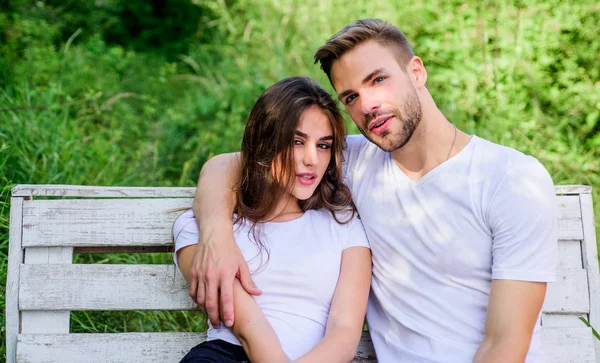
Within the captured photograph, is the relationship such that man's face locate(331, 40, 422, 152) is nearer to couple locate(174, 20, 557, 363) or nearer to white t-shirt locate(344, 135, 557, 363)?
couple locate(174, 20, 557, 363)

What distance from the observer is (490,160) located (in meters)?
2.20

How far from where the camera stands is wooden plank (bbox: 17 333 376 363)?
2.46 m

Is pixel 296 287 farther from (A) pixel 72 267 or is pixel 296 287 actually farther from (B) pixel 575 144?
(B) pixel 575 144

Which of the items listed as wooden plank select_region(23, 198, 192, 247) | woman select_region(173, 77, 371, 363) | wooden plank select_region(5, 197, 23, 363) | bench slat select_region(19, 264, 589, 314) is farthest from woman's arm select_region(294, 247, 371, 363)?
wooden plank select_region(5, 197, 23, 363)

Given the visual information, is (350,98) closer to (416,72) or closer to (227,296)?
(416,72)

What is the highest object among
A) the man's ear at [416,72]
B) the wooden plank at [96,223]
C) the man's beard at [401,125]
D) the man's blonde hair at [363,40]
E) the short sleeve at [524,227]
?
the man's blonde hair at [363,40]

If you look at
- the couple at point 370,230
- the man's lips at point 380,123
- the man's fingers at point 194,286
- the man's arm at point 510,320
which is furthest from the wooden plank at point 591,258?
the man's fingers at point 194,286

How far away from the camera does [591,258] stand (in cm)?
250

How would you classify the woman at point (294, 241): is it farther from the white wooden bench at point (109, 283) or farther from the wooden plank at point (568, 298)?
the wooden plank at point (568, 298)

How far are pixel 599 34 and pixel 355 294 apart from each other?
3393 millimetres

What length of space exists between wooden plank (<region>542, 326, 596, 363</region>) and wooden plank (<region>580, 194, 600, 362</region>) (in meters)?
0.04

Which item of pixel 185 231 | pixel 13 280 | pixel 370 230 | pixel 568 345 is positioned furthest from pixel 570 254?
pixel 13 280

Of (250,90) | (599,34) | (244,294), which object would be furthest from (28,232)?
(599,34)

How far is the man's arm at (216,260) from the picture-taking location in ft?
7.20
